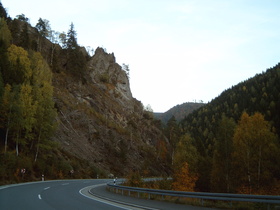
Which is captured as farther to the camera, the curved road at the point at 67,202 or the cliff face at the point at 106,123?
the cliff face at the point at 106,123

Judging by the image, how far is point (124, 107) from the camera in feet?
271

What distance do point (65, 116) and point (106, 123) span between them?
1102 centimetres

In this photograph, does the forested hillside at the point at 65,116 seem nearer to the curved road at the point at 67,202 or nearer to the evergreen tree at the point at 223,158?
the evergreen tree at the point at 223,158

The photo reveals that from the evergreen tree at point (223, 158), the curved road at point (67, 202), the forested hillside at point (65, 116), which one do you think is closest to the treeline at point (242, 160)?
the evergreen tree at point (223, 158)

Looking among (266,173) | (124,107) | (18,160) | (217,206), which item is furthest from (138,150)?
(217,206)

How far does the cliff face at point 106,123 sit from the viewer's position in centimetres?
5259

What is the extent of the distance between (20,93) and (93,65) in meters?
52.8

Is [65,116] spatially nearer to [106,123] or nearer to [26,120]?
[106,123]

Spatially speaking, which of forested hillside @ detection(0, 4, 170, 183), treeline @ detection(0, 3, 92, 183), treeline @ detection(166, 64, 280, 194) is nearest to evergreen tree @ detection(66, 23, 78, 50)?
forested hillside @ detection(0, 4, 170, 183)

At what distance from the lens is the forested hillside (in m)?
35.0

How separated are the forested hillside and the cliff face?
0.75 ft

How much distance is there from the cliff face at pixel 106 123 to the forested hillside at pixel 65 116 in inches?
9.0

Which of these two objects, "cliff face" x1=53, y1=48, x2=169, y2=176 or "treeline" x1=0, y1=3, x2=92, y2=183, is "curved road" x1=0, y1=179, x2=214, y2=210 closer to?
"treeline" x1=0, y1=3, x2=92, y2=183

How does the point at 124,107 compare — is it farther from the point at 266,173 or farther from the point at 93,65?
the point at 266,173
